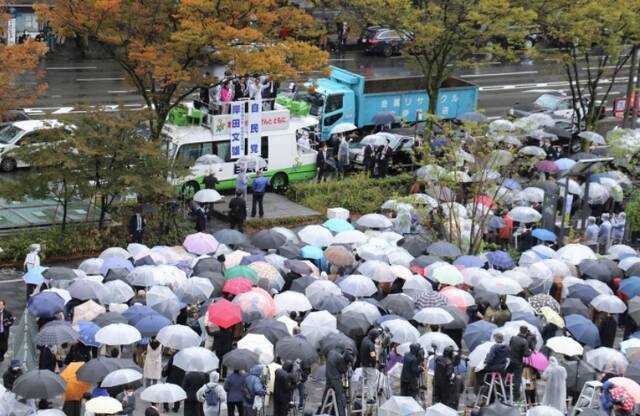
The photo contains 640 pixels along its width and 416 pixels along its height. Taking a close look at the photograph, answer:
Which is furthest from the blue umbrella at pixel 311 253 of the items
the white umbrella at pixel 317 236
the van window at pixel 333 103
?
the van window at pixel 333 103

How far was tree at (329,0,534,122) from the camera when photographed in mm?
34438

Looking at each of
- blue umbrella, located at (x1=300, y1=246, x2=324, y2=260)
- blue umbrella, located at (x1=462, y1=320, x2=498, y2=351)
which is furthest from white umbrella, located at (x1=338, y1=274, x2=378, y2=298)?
blue umbrella, located at (x1=462, y1=320, x2=498, y2=351)

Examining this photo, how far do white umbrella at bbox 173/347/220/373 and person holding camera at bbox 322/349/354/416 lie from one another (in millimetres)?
1901

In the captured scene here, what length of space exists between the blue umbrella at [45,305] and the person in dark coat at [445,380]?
693cm

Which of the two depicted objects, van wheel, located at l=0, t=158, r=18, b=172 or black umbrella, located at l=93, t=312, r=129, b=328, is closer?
black umbrella, located at l=93, t=312, r=129, b=328

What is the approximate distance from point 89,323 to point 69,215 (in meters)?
10.8

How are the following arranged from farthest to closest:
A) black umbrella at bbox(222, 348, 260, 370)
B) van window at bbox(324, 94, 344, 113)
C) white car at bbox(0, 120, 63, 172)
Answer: van window at bbox(324, 94, 344, 113) < white car at bbox(0, 120, 63, 172) < black umbrella at bbox(222, 348, 260, 370)

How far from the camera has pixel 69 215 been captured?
2934 centimetres

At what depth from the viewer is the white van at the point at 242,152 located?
32.3 meters

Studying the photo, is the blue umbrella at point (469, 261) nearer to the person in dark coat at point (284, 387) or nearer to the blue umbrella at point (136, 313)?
the person in dark coat at point (284, 387)

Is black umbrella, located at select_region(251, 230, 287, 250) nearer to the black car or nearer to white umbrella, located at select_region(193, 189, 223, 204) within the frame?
white umbrella, located at select_region(193, 189, 223, 204)

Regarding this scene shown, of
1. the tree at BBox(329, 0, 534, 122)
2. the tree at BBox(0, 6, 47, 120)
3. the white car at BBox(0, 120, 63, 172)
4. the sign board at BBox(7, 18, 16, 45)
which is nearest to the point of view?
the tree at BBox(0, 6, 47, 120)

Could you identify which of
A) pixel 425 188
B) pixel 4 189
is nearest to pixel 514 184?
pixel 425 188

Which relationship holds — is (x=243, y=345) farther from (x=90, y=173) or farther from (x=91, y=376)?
(x=90, y=173)
